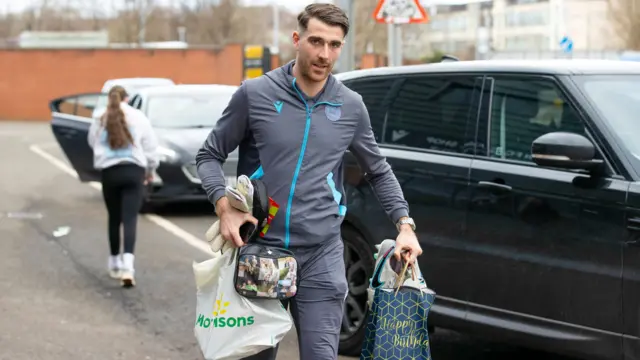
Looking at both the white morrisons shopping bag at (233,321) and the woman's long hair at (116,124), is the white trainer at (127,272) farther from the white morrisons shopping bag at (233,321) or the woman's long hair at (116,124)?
the white morrisons shopping bag at (233,321)

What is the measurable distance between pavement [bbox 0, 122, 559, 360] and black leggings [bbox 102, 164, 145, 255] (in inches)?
14.7

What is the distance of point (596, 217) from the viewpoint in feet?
16.5

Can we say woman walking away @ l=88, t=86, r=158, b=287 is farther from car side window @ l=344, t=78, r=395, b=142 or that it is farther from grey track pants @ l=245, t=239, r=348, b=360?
grey track pants @ l=245, t=239, r=348, b=360

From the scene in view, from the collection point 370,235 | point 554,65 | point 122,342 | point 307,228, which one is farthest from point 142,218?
point 307,228

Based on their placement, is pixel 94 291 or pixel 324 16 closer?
pixel 324 16

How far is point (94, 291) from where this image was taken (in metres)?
8.49

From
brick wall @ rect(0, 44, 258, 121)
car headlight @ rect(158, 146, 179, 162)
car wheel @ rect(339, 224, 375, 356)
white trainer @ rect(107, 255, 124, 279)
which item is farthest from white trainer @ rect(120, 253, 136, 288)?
brick wall @ rect(0, 44, 258, 121)

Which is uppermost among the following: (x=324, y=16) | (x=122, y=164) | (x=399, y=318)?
(x=324, y=16)

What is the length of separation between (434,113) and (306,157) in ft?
7.63

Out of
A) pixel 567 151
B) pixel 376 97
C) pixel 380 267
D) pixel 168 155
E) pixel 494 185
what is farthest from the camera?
pixel 168 155

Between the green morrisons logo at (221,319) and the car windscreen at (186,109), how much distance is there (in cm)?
1012

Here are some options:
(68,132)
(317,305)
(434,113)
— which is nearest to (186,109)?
(68,132)

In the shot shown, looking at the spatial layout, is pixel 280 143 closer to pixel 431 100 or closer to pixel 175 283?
pixel 431 100

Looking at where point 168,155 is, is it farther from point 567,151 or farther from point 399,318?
point 399,318
